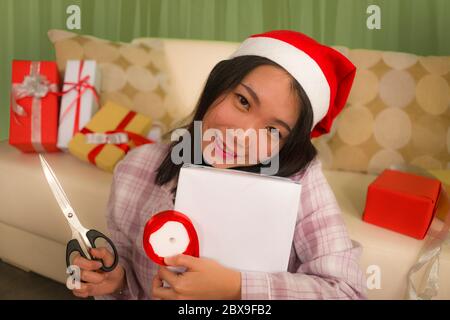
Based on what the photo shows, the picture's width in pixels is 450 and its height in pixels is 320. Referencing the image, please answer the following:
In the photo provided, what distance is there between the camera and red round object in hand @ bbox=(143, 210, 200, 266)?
43 centimetres

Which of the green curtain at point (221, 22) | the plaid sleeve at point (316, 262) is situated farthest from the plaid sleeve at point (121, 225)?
the green curtain at point (221, 22)

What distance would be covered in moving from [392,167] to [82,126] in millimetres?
860

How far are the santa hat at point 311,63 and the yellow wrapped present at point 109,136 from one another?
1.80 feet

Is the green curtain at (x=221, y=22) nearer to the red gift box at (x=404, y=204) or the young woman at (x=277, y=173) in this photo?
the red gift box at (x=404, y=204)

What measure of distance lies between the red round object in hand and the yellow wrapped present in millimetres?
645

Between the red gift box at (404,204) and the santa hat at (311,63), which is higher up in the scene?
the santa hat at (311,63)

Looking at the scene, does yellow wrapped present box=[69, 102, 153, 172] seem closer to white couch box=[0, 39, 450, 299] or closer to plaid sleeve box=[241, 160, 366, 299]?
white couch box=[0, 39, 450, 299]

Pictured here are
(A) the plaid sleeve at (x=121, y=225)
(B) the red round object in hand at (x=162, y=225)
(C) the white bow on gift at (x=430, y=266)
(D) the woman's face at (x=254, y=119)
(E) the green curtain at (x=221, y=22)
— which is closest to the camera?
(B) the red round object in hand at (x=162, y=225)

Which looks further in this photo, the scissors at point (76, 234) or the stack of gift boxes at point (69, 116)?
the stack of gift boxes at point (69, 116)

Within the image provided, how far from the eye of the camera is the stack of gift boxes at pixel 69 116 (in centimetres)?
110

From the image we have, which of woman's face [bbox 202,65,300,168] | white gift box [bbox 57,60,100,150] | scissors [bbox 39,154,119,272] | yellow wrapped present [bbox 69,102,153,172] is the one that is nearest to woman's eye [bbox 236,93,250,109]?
woman's face [bbox 202,65,300,168]
